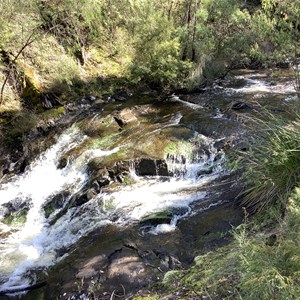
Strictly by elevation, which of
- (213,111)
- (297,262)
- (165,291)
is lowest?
(213,111)

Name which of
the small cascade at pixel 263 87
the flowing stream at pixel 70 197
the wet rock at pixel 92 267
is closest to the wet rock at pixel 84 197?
the flowing stream at pixel 70 197

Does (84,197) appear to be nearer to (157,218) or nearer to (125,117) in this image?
(157,218)

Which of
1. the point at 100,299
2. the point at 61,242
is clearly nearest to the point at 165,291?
the point at 100,299

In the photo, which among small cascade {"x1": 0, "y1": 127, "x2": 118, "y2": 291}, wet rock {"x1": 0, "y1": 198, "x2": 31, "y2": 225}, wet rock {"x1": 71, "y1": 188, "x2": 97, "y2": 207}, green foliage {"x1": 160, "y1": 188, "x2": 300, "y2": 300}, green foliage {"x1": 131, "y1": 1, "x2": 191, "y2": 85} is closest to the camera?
green foliage {"x1": 160, "y1": 188, "x2": 300, "y2": 300}

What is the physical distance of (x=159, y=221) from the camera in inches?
231

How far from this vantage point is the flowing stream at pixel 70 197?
591cm

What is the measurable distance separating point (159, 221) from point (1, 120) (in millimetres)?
6224

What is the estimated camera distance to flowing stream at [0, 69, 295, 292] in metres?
5.91

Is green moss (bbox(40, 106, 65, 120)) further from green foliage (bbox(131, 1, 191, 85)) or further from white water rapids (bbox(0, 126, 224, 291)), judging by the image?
green foliage (bbox(131, 1, 191, 85))

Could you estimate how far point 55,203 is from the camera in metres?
7.45

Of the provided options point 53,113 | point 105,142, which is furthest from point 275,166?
point 53,113

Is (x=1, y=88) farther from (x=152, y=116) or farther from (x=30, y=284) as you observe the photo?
(x=30, y=284)

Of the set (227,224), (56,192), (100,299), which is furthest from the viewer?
(56,192)

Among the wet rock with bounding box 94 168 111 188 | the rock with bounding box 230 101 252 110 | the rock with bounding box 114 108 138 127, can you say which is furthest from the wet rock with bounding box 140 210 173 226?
the rock with bounding box 230 101 252 110
